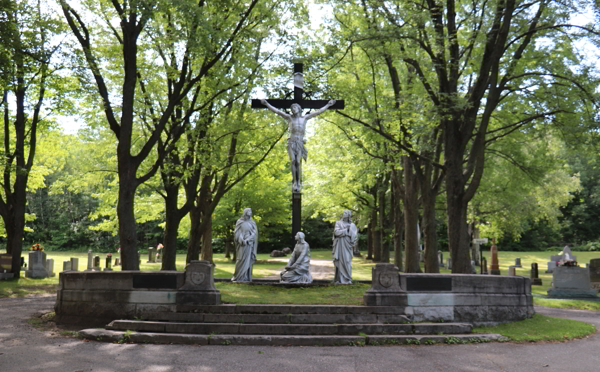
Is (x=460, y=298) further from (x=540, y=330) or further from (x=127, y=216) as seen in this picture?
(x=127, y=216)

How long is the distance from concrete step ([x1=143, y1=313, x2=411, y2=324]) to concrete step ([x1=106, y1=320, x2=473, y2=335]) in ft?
0.80

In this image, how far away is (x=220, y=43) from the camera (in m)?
14.2

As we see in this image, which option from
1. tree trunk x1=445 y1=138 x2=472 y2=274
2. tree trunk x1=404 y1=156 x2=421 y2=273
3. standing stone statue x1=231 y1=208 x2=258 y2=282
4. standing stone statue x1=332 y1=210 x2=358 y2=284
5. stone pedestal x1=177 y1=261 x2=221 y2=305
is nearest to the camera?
stone pedestal x1=177 y1=261 x2=221 y2=305

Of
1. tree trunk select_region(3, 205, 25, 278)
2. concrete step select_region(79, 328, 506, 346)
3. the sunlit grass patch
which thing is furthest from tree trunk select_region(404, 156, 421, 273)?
tree trunk select_region(3, 205, 25, 278)

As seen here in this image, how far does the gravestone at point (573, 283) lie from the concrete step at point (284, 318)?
12386 mm

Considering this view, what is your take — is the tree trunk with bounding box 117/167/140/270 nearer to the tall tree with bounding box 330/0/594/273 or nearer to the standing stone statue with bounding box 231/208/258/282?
the standing stone statue with bounding box 231/208/258/282

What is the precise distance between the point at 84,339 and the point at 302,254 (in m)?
5.82

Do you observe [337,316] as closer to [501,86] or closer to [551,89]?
[501,86]

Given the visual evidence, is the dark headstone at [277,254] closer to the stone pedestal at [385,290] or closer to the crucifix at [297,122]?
the crucifix at [297,122]

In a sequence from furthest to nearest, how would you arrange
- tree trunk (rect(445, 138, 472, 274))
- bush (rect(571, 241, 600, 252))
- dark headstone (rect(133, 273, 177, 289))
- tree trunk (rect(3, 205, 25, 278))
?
bush (rect(571, 241, 600, 252))
tree trunk (rect(3, 205, 25, 278))
tree trunk (rect(445, 138, 472, 274))
dark headstone (rect(133, 273, 177, 289))

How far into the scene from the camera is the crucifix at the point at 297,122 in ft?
41.9

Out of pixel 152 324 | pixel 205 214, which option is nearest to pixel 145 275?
pixel 152 324

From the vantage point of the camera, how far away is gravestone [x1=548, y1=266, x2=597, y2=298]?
61.9ft

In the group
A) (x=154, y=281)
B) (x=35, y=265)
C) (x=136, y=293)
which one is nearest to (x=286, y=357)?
(x=154, y=281)
